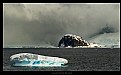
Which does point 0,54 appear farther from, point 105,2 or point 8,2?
point 105,2

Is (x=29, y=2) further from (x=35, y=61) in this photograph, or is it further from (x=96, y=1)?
(x=35, y=61)

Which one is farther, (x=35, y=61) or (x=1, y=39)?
(x=35, y=61)

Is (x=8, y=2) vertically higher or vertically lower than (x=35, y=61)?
higher

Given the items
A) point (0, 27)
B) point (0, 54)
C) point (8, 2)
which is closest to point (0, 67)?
point (0, 54)

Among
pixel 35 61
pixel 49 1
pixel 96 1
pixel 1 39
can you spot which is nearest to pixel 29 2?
pixel 49 1

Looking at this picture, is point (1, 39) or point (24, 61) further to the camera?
point (24, 61)

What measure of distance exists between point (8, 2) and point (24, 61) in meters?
3.93

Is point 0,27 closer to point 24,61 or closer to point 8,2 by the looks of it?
point 8,2

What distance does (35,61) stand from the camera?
51.6 feet

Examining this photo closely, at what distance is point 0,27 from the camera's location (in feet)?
40.7
